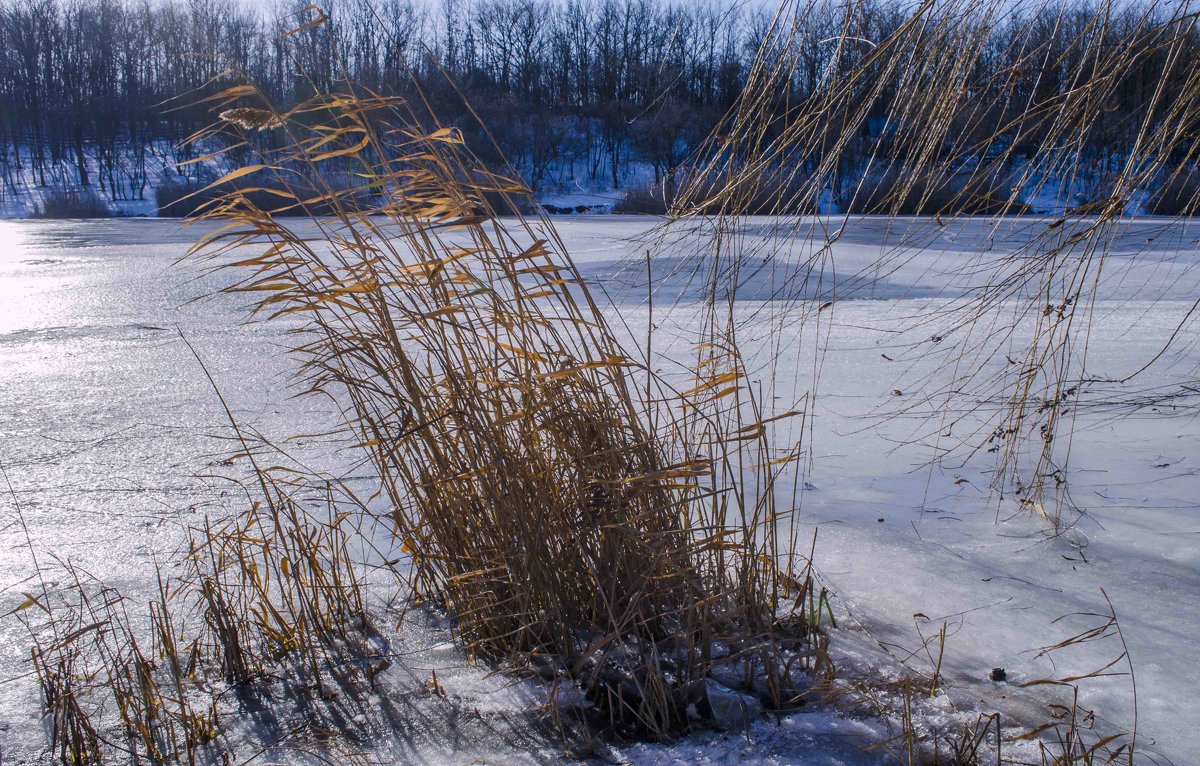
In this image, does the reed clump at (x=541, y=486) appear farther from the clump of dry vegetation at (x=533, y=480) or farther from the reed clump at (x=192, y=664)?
the reed clump at (x=192, y=664)

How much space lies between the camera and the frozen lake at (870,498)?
1518mm

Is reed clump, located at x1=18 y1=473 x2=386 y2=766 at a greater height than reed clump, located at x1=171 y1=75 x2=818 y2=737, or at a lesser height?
lesser

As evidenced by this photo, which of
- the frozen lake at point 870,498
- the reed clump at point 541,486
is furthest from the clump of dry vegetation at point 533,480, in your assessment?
the frozen lake at point 870,498

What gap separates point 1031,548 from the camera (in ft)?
6.63

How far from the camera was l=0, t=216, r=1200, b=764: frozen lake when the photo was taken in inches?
59.7

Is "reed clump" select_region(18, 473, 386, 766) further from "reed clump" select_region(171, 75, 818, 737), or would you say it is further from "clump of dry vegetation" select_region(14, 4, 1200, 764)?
"reed clump" select_region(171, 75, 818, 737)

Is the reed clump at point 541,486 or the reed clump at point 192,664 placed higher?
the reed clump at point 541,486

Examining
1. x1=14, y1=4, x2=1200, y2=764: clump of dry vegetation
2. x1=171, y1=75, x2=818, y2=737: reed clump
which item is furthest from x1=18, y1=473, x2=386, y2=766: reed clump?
x1=171, y1=75, x2=818, y2=737: reed clump

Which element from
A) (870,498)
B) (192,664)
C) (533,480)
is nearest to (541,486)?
(533,480)

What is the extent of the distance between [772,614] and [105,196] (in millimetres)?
31440

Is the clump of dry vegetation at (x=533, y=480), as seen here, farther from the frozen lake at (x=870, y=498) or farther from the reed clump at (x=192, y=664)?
the frozen lake at (x=870, y=498)

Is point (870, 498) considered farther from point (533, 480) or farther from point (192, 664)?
point (192, 664)

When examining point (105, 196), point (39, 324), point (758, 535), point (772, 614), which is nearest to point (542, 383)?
point (772, 614)

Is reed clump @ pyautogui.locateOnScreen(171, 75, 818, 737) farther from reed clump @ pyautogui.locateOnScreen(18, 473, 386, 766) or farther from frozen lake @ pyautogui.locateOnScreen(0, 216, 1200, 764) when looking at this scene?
reed clump @ pyautogui.locateOnScreen(18, 473, 386, 766)
